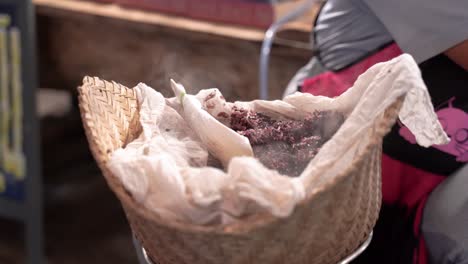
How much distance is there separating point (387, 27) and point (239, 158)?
0.56 meters

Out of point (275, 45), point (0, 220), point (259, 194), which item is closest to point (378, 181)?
point (259, 194)

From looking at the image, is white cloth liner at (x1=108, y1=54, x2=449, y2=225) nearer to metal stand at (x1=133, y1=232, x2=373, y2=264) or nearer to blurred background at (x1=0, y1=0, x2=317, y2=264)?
metal stand at (x1=133, y1=232, x2=373, y2=264)

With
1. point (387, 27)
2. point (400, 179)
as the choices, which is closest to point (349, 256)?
point (400, 179)

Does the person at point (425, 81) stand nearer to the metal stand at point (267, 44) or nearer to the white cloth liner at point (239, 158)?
the white cloth liner at point (239, 158)

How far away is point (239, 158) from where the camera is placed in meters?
0.76

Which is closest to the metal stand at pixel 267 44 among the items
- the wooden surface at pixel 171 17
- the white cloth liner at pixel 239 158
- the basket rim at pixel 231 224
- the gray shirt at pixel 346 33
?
the wooden surface at pixel 171 17

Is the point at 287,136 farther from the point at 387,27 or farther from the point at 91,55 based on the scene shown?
the point at 91,55

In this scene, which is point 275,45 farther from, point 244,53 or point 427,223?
point 427,223

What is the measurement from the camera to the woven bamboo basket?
2.43ft

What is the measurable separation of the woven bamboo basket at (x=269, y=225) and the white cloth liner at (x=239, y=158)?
0.02 meters

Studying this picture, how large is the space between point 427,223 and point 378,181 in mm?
313

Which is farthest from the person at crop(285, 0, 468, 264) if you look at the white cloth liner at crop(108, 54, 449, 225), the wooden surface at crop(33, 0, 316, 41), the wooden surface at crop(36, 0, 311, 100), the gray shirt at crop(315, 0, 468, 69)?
the wooden surface at crop(33, 0, 316, 41)

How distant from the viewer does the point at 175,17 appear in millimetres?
2480

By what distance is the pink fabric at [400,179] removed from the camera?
46.1 inches
